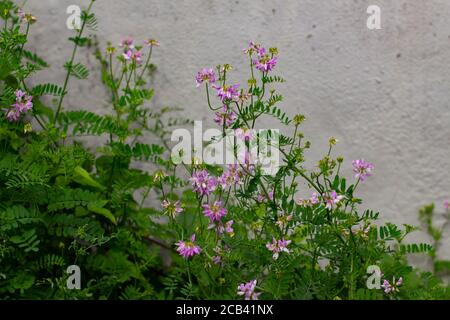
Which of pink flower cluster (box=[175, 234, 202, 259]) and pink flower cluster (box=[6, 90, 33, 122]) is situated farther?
pink flower cluster (box=[6, 90, 33, 122])

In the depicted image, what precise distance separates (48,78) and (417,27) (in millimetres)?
1711

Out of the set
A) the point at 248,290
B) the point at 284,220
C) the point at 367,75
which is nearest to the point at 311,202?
the point at 284,220

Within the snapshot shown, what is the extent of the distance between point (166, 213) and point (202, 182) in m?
0.15

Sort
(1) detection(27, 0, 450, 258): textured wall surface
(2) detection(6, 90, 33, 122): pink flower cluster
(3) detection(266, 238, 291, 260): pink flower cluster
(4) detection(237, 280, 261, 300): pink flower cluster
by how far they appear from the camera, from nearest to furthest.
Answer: (4) detection(237, 280, 261, 300): pink flower cluster
(3) detection(266, 238, 291, 260): pink flower cluster
(2) detection(6, 90, 33, 122): pink flower cluster
(1) detection(27, 0, 450, 258): textured wall surface

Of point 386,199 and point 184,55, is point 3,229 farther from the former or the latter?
point 386,199

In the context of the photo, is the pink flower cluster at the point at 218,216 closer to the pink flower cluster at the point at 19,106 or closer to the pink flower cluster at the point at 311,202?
the pink flower cluster at the point at 311,202

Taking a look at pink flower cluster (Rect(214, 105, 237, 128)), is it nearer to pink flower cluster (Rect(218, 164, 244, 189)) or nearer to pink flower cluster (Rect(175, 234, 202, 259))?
pink flower cluster (Rect(218, 164, 244, 189))

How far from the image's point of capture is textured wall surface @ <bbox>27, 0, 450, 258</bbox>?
3.23 meters

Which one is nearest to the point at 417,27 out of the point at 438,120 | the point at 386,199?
the point at 438,120

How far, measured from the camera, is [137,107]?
130 inches

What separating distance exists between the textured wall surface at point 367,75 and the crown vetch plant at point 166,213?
11 centimetres

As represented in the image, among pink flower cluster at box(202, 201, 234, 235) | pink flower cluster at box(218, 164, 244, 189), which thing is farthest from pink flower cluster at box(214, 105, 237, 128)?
pink flower cluster at box(202, 201, 234, 235)
